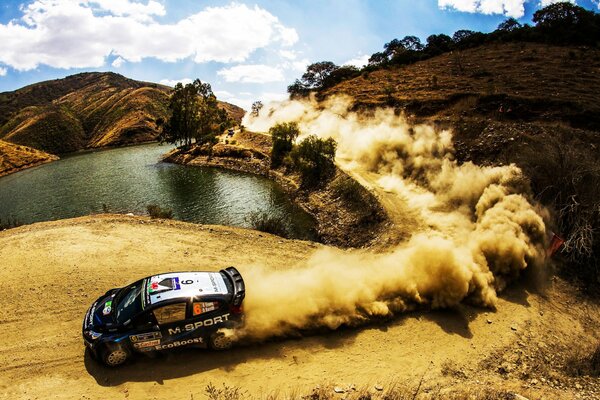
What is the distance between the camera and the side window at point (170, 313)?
9578mm

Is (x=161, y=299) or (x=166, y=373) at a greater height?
(x=161, y=299)

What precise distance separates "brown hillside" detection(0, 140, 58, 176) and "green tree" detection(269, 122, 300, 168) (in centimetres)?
5564

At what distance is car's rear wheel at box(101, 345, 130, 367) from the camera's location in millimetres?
9492

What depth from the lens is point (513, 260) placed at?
1470cm

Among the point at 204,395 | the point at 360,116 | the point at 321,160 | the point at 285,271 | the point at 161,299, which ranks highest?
the point at 360,116

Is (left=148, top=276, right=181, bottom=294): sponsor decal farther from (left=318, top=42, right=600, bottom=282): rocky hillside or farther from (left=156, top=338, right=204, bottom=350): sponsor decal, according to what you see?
(left=318, top=42, right=600, bottom=282): rocky hillside

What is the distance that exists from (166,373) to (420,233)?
14.6 meters

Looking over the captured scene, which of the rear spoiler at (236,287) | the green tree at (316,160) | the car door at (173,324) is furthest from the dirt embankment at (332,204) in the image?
the car door at (173,324)

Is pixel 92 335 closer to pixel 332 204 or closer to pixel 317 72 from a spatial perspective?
pixel 332 204

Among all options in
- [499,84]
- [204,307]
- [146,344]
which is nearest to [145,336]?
[146,344]

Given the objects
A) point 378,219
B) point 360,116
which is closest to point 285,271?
point 378,219

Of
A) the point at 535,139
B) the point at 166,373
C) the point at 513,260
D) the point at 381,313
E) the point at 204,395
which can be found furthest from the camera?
the point at 535,139

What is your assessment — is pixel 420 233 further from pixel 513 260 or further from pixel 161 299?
pixel 161 299

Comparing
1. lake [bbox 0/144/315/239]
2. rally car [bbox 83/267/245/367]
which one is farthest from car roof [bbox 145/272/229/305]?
lake [bbox 0/144/315/239]
